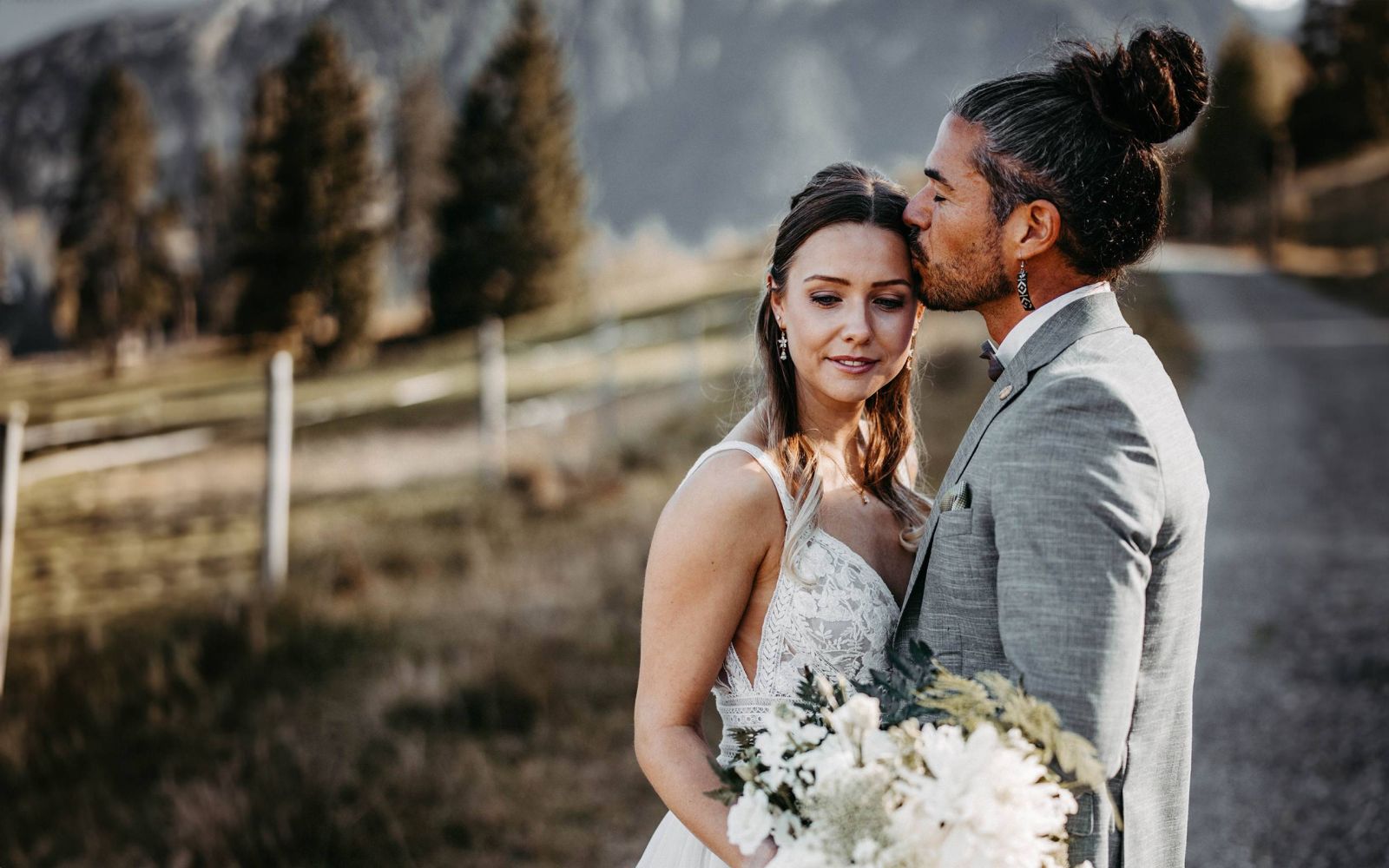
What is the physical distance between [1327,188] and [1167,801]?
3750 centimetres

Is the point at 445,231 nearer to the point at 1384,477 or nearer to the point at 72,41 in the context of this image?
the point at 72,41

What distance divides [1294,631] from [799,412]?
4749 mm

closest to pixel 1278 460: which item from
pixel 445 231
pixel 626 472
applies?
pixel 626 472

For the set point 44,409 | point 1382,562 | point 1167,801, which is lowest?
point 1382,562

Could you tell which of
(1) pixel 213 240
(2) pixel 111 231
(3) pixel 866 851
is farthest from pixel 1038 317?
(1) pixel 213 240

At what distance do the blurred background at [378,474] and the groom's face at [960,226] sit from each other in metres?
0.17

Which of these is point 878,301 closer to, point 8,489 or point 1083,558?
point 1083,558

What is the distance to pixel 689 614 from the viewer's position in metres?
1.97

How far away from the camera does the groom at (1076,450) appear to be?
1450 mm

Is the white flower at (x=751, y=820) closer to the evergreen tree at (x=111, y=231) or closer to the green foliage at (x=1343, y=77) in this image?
the evergreen tree at (x=111, y=231)

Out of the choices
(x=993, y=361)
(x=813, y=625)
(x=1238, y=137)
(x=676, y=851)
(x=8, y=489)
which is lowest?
(x=676, y=851)

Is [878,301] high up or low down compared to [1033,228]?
down

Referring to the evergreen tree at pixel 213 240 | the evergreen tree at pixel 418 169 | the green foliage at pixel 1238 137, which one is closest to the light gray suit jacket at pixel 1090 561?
the evergreen tree at pixel 213 240

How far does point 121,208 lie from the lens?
6.35m
